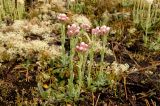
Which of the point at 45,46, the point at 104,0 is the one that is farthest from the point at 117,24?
the point at 45,46

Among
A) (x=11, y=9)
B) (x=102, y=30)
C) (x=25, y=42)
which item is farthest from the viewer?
(x=11, y=9)

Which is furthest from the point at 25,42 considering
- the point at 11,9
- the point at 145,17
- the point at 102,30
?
the point at 145,17

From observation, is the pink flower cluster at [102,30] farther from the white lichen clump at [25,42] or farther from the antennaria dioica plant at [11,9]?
the antennaria dioica plant at [11,9]

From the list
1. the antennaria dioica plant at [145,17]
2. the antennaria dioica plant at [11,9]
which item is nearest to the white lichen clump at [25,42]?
the antennaria dioica plant at [11,9]

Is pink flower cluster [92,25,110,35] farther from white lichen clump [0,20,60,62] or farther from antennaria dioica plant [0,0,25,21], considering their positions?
antennaria dioica plant [0,0,25,21]

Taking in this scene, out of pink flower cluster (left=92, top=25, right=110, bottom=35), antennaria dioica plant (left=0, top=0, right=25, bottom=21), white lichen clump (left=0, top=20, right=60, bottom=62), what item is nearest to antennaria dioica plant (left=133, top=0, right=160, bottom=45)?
pink flower cluster (left=92, top=25, right=110, bottom=35)

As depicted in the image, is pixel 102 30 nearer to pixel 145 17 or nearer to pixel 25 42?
pixel 25 42

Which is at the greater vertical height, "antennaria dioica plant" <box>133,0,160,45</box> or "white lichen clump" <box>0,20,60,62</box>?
"antennaria dioica plant" <box>133,0,160,45</box>

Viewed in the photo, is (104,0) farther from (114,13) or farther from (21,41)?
(21,41)

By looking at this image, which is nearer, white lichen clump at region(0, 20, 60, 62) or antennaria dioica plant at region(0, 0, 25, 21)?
white lichen clump at region(0, 20, 60, 62)

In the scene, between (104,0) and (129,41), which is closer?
(129,41)

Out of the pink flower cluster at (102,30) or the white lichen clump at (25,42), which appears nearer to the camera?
the pink flower cluster at (102,30)
